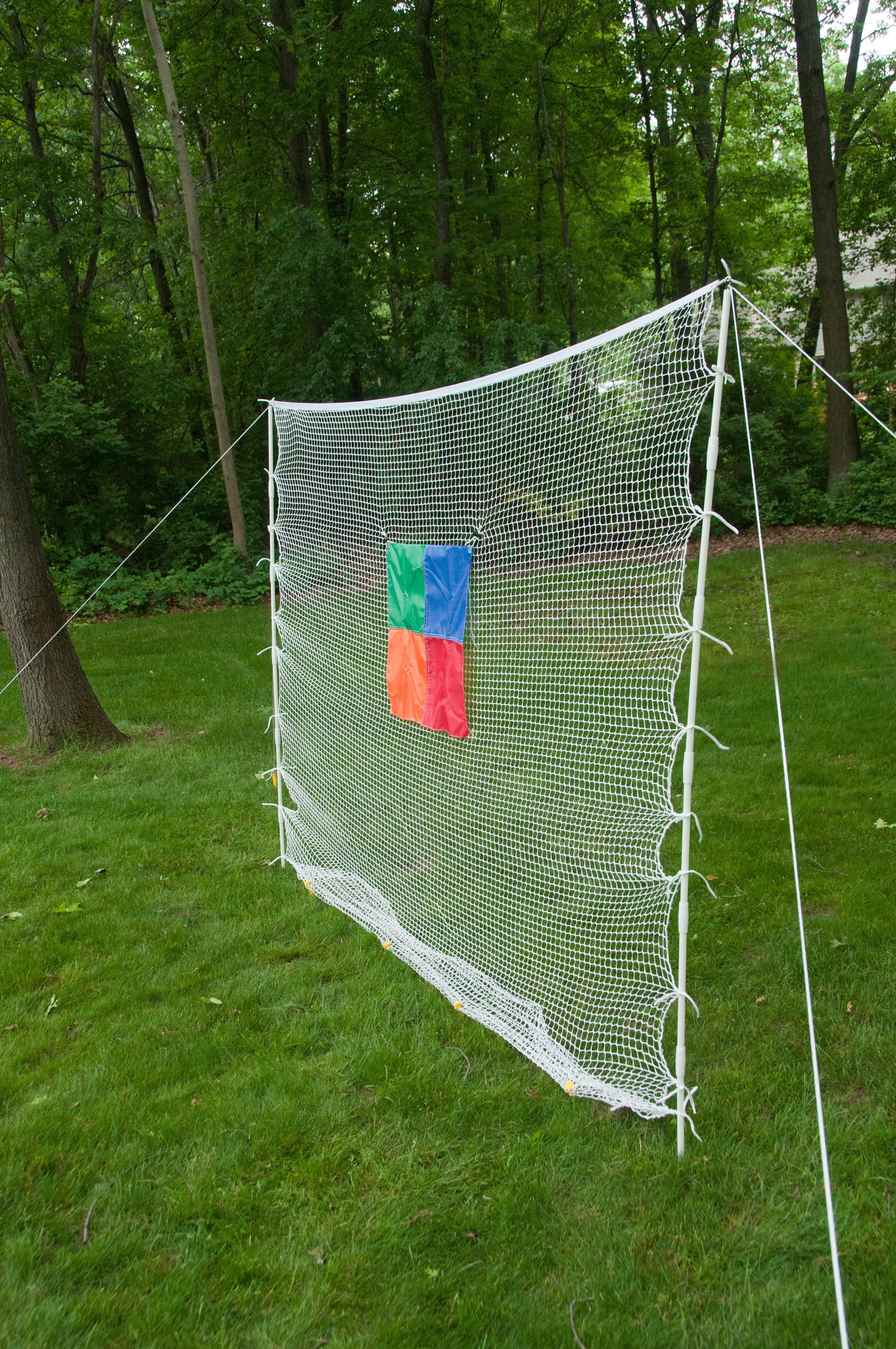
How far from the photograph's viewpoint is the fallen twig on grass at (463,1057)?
3.00 metres

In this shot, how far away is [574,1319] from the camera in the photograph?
84.1 inches

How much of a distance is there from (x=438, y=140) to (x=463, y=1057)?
12919 mm

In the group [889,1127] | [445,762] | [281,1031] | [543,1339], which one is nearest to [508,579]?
[445,762]

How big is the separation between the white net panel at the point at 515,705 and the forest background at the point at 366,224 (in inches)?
299

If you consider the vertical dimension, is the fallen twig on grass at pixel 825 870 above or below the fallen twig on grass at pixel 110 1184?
above

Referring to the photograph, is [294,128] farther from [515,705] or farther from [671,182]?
[515,705]

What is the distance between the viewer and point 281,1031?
327 cm

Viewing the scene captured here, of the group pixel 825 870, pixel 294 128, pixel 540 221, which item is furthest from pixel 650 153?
pixel 825 870

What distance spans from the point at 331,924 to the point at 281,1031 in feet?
2.62

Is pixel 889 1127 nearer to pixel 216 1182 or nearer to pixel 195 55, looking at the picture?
pixel 216 1182

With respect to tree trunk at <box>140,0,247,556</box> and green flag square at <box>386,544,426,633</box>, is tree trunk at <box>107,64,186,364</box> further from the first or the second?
green flag square at <box>386,544,426,633</box>

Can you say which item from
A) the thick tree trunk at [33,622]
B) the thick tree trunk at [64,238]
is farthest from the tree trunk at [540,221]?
the thick tree trunk at [33,622]

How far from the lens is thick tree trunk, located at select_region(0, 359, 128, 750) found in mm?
6059

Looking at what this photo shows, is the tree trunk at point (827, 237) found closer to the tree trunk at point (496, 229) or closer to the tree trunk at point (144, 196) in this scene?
the tree trunk at point (496, 229)
